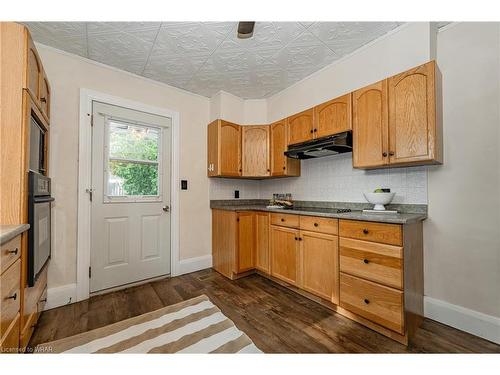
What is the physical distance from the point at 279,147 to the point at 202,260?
1.95 m

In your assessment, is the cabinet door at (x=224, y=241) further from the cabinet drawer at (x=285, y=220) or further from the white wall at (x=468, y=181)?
the white wall at (x=468, y=181)

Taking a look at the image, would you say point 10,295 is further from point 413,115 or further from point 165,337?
point 413,115

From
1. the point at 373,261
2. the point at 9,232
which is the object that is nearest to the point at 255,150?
the point at 373,261

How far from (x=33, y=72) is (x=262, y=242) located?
8.37 ft

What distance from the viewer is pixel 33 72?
147 cm

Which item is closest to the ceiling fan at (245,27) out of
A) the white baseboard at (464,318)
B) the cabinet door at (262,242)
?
the cabinet door at (262,242)

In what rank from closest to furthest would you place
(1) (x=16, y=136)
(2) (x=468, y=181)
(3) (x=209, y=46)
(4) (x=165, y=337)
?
(1) (x=16, y=136) → (4) (x=165, y=337) → (2) (x=468, y=181) → (3) (x=209, y=46)

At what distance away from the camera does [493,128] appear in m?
1.59

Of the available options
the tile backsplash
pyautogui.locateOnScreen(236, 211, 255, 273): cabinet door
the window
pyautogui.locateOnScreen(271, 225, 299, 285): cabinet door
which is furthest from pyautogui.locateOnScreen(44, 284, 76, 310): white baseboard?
pyautogui.locateOnScreen(271, 225, 299, 285): cabinet door

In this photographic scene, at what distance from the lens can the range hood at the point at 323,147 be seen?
2092 millimetres

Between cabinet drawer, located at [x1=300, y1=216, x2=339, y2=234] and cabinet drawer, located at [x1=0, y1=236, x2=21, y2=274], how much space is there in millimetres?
2100

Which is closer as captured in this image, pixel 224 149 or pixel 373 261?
pixel 373 261

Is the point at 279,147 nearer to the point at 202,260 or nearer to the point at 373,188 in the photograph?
the point at 373,188
